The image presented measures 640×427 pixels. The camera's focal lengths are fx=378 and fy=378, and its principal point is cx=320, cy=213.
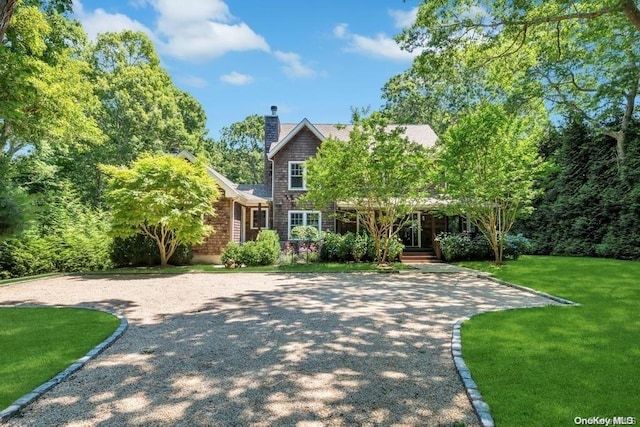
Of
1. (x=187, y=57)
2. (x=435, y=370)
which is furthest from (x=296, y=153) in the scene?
(x=435, y=370)

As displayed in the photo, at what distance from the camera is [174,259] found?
17.5 meters

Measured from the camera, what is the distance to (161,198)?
14.3 metres

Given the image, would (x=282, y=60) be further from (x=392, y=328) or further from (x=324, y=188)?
(x=392, y=328)

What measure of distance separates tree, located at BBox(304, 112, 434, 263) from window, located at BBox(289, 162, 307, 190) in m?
5.59

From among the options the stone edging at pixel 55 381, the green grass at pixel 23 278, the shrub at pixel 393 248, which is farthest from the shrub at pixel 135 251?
the stone edging at pixel 55 381

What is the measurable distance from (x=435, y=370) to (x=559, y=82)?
76.4 ft

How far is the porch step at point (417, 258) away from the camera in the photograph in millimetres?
19422

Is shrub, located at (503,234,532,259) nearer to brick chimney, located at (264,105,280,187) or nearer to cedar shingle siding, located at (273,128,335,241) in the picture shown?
cedar shingle siding, located at (273,128,335,241)

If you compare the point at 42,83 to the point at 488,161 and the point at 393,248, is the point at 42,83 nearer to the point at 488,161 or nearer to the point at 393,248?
the point at 393,248

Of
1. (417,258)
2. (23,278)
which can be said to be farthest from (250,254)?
(417,258)

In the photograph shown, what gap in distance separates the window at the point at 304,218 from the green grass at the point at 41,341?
560 inches

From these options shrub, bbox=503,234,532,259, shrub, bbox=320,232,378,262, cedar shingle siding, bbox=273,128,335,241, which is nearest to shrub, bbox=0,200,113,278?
cedar shingle siding, bbox=273,128,335,241

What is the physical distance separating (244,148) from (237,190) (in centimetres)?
3661

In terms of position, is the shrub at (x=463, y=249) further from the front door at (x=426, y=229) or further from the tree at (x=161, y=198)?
the tree at (x=161, y=198)
